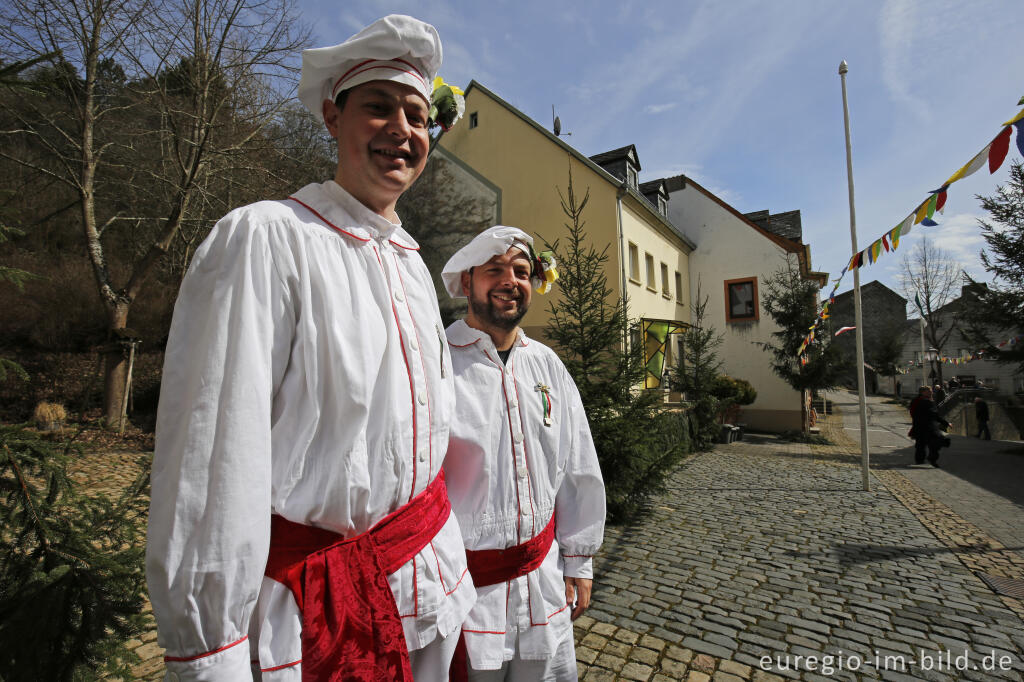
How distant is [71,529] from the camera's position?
219cm

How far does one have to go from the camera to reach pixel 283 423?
1044 millimetres

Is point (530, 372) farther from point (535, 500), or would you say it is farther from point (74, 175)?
point (74, 175)

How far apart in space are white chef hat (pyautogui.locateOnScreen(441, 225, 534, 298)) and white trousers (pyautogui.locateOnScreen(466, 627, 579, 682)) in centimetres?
150

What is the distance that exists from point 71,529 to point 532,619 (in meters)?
1.94

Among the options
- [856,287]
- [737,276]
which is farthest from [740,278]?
[856,287]

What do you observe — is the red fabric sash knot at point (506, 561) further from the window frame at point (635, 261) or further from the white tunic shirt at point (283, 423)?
the window frame at point (635, 261)

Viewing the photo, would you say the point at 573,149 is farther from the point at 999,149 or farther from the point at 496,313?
the point at 496,313

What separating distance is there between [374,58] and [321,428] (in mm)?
886

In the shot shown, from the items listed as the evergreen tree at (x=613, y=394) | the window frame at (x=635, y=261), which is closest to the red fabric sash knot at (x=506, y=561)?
the evergreen tree at (x=613, y=394)

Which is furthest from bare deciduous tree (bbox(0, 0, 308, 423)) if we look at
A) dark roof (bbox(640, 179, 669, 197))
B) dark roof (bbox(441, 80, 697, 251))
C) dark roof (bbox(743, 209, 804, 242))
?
dark roof (bbox(743, 209, 804, 242))

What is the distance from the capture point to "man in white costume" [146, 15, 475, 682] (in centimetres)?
87

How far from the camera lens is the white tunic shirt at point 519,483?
1.86 m

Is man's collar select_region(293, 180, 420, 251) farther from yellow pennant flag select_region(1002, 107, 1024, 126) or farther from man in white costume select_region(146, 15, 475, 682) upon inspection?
yellow pennant flag select_region(1002, 107, 1024, 126)

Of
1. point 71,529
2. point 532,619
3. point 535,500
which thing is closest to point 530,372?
point 535,500
